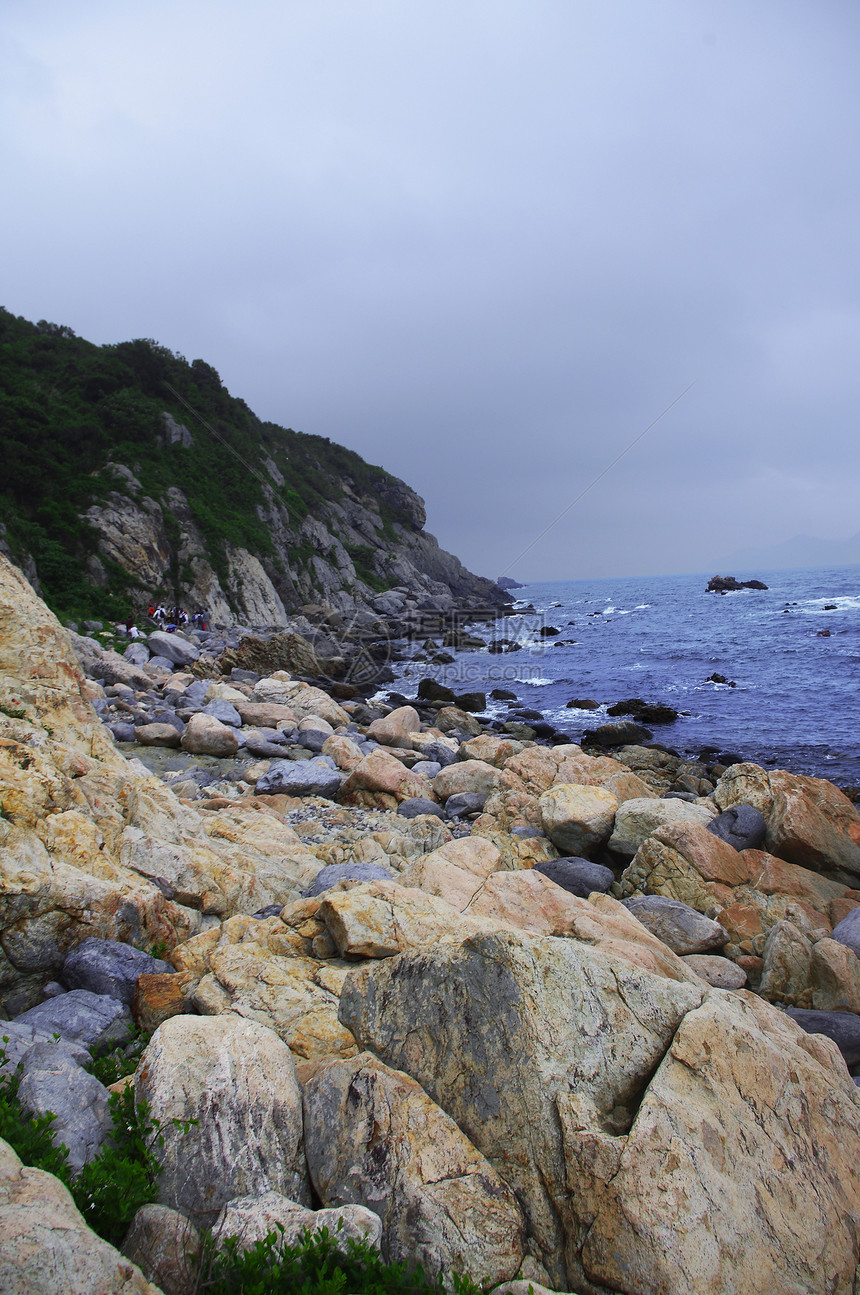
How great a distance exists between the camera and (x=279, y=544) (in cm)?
6159

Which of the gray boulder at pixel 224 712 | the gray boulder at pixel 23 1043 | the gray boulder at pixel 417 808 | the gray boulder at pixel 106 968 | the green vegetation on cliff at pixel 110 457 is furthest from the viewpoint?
the green vegetation on cliff at pixel 110 457

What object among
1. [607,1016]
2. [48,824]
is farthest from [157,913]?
[607,1016]

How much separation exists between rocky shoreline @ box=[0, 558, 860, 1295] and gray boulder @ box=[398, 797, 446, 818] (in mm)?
4131

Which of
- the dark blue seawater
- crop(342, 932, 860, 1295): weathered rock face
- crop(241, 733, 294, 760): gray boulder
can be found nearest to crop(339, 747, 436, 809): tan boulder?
crop(241, 733, 294, 760): gray boulder

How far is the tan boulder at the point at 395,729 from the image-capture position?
19.3 meters

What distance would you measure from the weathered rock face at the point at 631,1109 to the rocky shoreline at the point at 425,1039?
0.6 inches

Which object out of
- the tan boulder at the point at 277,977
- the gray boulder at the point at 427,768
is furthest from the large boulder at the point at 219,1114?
the gray boulder at the point at 427,768

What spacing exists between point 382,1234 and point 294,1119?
752 millimetres

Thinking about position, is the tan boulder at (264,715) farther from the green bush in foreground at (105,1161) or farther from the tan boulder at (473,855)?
the green bush in foreground at (105,1161)

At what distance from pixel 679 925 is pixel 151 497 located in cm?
4659

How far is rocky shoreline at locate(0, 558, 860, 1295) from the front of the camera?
3.18m

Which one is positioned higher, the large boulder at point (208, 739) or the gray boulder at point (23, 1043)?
the gray boulder at point (23, 1043)

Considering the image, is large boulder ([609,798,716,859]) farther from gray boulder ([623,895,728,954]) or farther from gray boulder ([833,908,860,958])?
gray boulder ([833,908,860,958])

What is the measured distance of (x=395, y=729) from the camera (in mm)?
19688
